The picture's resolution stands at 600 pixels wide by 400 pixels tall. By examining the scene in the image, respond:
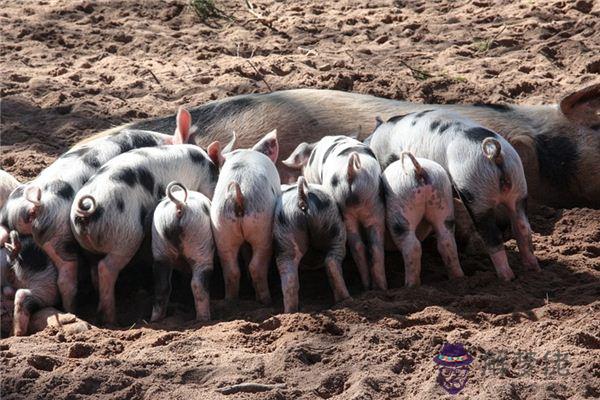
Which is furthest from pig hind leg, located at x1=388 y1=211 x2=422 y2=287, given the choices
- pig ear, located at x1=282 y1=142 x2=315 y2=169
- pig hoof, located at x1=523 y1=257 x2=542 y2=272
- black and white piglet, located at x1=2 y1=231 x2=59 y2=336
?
black and white piglet, located at x1=2 y1=231 x2=59 y2=336

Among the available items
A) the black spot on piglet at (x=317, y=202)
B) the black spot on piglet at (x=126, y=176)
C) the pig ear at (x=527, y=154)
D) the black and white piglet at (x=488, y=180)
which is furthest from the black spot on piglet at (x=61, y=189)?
the pig ear at (x=527, y=154)

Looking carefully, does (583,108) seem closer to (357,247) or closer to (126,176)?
(357,247)

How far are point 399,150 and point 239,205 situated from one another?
1115 millimetres

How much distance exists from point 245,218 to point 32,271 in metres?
0.96

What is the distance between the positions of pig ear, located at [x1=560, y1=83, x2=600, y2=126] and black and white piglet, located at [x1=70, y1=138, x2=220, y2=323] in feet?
7.23

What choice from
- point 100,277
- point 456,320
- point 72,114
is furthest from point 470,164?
point 72,114

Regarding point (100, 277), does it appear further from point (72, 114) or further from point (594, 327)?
point (72, 114)

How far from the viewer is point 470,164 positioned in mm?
4828

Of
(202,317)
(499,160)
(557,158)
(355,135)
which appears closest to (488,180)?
(499,160)

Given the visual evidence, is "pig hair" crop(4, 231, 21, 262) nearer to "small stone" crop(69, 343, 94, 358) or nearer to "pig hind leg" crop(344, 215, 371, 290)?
"small stone" crop(69, 343, 94, 358)

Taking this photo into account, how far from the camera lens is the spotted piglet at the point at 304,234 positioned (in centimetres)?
457

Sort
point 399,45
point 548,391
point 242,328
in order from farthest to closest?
point 399,45, point 242,328, point 548,391

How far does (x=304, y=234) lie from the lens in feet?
15.1

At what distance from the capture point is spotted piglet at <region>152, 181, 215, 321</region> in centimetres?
457
